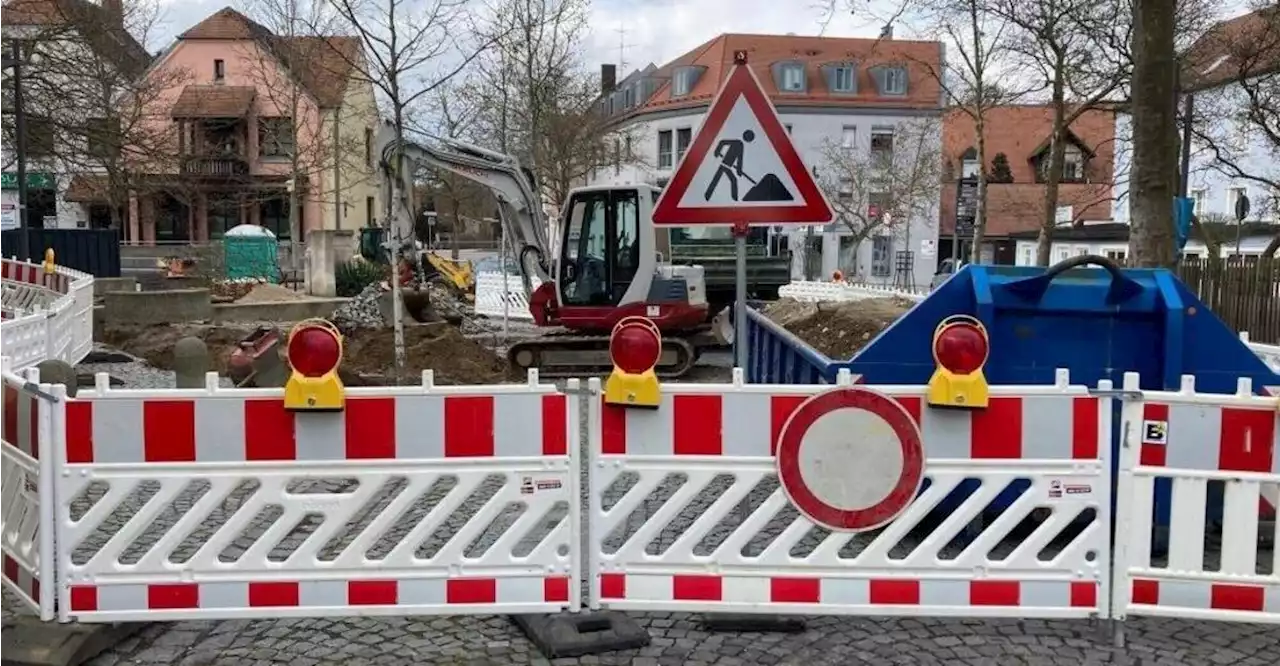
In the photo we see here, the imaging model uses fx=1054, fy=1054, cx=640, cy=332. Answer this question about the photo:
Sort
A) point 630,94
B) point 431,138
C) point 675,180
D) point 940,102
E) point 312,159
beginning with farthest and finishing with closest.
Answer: point 630,94
point 940,102
point 312,159
point 431,138
point 675,180

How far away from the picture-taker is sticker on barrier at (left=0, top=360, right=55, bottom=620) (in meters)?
4.08

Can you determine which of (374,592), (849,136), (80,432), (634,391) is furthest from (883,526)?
(849,136)

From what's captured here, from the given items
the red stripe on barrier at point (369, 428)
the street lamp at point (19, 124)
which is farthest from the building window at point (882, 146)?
the red stripe on barrier at point (369, 428)

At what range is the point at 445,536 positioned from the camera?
5.51 meters

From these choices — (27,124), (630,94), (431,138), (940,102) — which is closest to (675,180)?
(431,138)

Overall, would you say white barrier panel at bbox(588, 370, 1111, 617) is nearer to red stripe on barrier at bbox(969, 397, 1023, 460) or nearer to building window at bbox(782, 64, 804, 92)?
red stripe on barrier at bbox(969, 397, 1023, 460)

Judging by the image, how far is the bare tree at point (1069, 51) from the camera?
22.1 metres

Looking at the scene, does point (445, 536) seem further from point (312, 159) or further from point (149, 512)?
point (312, 159)

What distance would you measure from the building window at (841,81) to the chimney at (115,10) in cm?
4678

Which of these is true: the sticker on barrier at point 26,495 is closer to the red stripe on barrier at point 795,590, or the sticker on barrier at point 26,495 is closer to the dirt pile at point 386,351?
the red stripe on barrier at point 795,590

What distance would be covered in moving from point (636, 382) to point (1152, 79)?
8.59 meters

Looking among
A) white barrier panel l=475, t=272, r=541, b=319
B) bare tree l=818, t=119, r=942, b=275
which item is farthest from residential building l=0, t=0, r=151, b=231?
bare tree l=818, t=119, r=942, b=275


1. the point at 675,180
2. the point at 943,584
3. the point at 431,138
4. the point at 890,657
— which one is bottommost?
the point at 890,657

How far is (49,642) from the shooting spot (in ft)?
13.5
